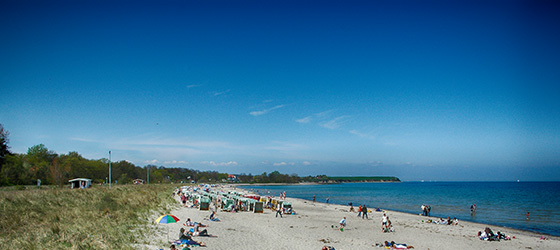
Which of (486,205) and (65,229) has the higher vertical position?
(65,229)

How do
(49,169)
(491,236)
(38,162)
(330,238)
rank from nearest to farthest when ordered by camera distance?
(330,238), (491,236), (49,169), (38,162)

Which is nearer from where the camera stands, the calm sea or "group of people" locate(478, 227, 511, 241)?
"group of people" locate(478, 227, 511, 241)

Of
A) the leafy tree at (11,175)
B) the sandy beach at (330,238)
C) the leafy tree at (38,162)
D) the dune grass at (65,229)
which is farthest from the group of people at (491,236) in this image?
the leafy tree at (38,162)

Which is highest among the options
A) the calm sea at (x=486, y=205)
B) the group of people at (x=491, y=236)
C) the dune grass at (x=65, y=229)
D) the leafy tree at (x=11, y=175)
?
the leafy tree at (x=11, y=175)

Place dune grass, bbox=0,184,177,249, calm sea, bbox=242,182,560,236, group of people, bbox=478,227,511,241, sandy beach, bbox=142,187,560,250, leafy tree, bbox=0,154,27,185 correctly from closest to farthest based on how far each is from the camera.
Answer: dune grass, bbox=0,184,177,249
sandy beach, bbox=142,187,560,250
group of people, bbox=478,227,511,241
calm sea, bbox=242,182,560,236
leafy tree, bbox=0,154,27,185

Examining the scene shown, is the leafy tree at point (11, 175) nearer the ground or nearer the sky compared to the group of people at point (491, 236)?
nearer the sky

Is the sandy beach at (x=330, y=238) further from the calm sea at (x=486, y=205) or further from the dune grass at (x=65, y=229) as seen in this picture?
the calm sea at (x=486, y=205)

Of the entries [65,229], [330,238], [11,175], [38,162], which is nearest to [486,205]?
[330,238]

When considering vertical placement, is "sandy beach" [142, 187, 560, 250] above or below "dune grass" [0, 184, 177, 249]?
below

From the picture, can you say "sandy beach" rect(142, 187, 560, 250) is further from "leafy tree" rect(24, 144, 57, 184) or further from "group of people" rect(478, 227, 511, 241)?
"leafy tree" rect(24, 144, 57, 184)

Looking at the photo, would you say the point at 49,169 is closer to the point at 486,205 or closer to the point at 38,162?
the point at 38,162

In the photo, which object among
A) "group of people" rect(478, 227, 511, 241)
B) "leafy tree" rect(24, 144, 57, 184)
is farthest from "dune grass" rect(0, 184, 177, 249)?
"leafy tree" rect(24, 144, 57, 184)

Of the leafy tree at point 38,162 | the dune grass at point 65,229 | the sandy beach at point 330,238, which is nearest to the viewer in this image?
the dune grass at point 65,229

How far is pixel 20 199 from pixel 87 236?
15144mm
